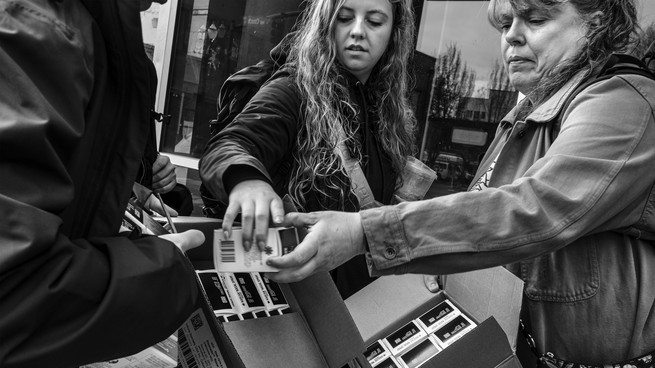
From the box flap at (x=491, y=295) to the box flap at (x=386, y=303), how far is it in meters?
0.07

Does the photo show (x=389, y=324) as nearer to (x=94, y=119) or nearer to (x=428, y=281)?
(x=428, y=281)

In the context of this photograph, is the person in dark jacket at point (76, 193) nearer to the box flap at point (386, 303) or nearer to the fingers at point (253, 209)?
the fingers at point (253, 209)

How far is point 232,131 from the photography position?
144 centimetres

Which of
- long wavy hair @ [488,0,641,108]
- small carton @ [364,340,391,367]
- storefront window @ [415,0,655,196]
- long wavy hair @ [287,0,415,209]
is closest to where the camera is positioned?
small carton @ [364,340,391,367]

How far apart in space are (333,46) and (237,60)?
2214 mm

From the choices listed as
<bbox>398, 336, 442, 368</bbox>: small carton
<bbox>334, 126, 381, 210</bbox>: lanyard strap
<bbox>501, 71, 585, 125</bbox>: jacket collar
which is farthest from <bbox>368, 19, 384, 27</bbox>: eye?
<bbox>398, 336, 442, 368</bbox>: small carton

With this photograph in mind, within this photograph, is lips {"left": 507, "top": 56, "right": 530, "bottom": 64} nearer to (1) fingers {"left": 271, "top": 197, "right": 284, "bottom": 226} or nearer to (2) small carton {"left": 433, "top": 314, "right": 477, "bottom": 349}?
(2) small carton {"left": 433, "top": 314, "right": 477, "bottom": 349}

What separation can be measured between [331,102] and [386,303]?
66 centimetres

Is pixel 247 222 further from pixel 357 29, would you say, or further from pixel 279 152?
pixel 357 29

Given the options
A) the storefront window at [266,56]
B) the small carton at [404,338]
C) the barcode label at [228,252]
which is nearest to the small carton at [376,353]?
the small carton at [404,338]

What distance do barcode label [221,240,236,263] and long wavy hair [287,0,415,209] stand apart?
1.89ft

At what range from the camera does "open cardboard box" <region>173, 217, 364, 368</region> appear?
3.47 ft

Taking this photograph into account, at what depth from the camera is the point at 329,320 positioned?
1.13 meters

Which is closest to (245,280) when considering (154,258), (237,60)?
(154,258)
